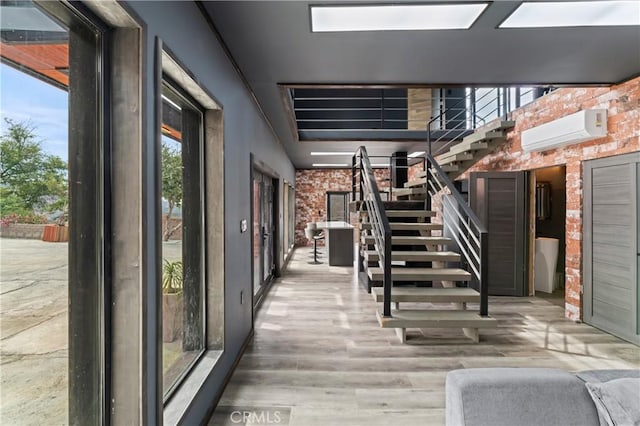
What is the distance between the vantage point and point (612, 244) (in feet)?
11.3

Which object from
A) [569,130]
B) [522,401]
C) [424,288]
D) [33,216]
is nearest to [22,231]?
[33,216]

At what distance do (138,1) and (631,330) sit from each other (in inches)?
183

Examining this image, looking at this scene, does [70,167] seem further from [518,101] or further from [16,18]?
[518,101]

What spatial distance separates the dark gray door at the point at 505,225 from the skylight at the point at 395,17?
3246 mm

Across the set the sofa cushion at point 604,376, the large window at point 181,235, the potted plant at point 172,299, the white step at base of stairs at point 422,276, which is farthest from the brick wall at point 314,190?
the sofa cushion at point 604,376

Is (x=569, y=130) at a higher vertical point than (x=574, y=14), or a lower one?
lower

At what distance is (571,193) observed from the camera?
3955 millimetres

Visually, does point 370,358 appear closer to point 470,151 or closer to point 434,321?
point 434,321

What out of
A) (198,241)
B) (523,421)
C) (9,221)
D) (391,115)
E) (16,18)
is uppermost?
(391,115)

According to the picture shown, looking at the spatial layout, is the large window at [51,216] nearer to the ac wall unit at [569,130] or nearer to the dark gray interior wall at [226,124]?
the dark gray interior wall at [226,124]

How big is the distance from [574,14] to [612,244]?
8.37 ft

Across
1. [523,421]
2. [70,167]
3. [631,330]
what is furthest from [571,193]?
[70,167]

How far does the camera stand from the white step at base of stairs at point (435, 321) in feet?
10.3

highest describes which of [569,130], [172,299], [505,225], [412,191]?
[569,130]
